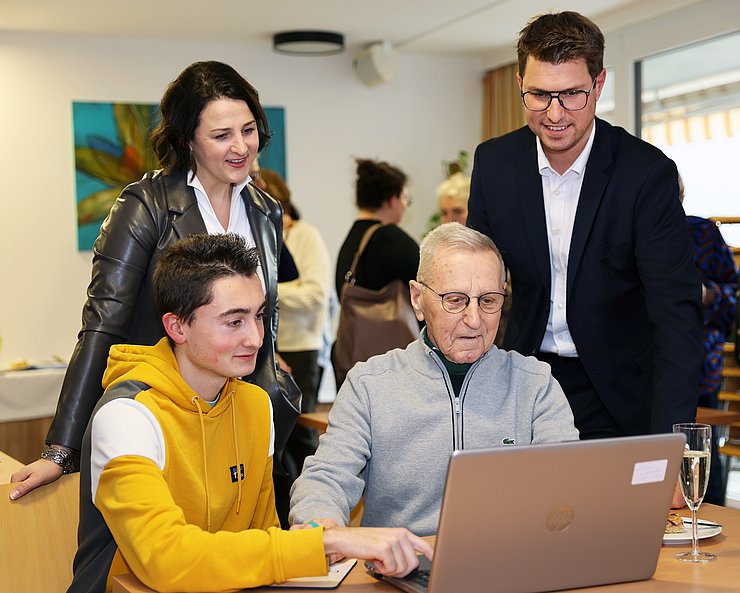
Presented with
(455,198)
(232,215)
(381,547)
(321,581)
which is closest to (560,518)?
(381,547)

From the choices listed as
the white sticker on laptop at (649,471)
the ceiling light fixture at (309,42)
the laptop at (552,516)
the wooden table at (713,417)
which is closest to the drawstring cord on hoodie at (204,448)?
the laptop at (552,516)

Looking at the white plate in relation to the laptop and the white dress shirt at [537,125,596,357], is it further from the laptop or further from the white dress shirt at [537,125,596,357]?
the white dress shirt at [537,125,596,357]

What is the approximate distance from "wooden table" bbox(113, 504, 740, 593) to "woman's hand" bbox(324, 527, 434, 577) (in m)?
0.04

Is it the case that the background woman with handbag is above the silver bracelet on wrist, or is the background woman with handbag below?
above

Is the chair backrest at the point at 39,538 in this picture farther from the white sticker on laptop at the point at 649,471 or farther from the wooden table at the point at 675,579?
the white sticker on laptop at the point at 649,471

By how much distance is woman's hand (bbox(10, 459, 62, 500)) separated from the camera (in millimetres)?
1893

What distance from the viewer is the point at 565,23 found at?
211 centimetres

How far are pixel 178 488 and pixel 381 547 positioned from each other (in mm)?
453

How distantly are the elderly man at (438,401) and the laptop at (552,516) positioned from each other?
413 mm

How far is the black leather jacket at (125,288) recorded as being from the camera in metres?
2.10

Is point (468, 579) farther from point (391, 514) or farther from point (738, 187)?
point (738, 187)

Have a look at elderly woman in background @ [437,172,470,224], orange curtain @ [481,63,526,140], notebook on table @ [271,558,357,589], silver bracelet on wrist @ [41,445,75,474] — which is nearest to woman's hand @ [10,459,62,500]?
silver bracelet on wrist @ [41,445,75,474]

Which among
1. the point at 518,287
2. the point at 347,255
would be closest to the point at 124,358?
Result: the point at 518,287

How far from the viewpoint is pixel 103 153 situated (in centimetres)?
639
